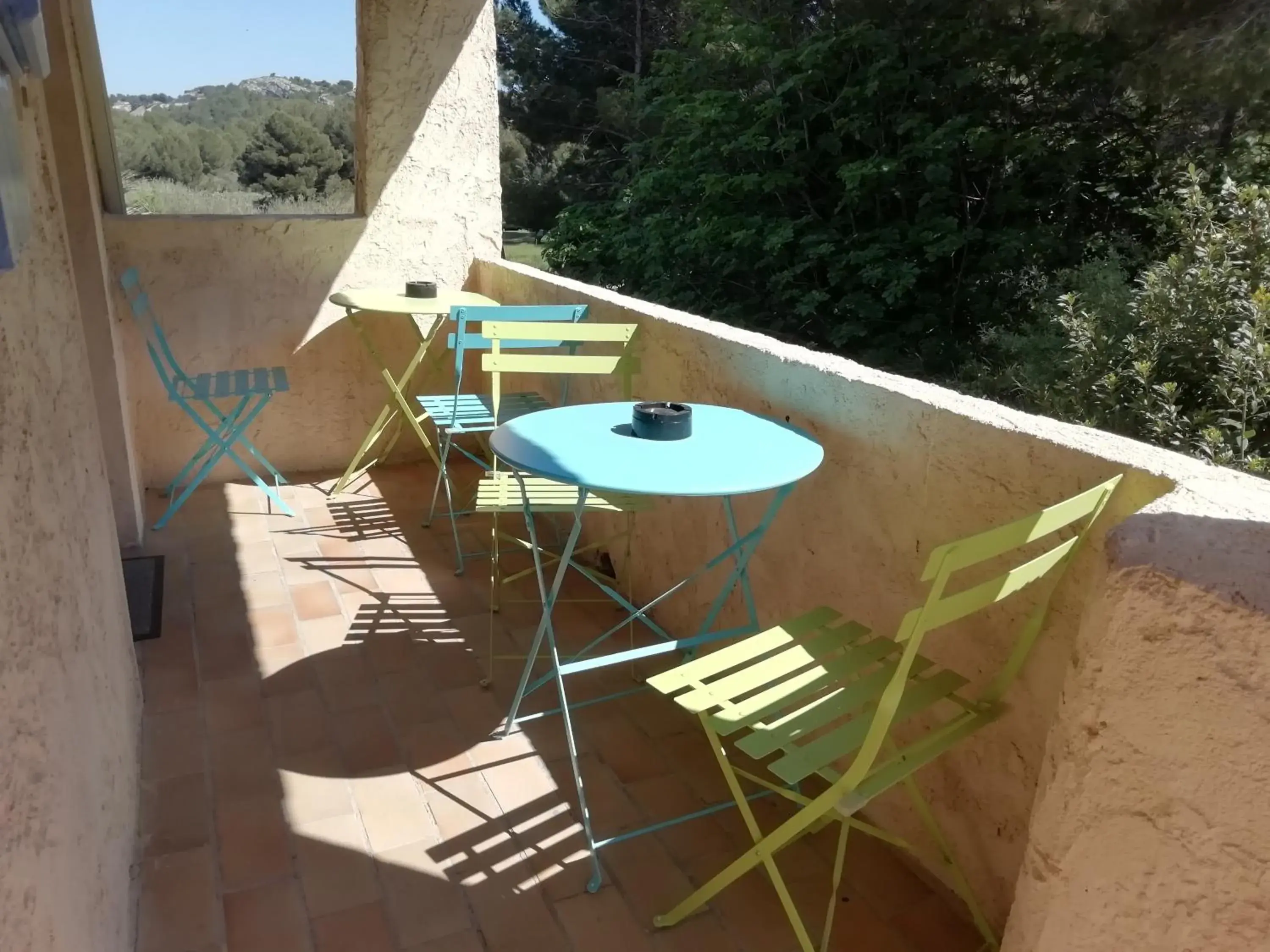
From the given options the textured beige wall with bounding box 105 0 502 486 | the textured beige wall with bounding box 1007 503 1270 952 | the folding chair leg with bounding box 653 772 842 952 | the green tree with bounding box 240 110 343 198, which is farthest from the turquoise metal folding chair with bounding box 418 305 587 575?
the green tree with bounding box 240 110 343 198

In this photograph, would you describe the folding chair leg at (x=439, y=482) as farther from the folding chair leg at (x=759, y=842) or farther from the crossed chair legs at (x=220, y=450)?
the folding chair leg at (x=759, y=842)

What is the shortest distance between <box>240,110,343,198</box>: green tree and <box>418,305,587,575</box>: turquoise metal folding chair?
4.49 metres

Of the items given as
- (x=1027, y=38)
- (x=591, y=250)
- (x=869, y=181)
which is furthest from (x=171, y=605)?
(x=591, y=250)

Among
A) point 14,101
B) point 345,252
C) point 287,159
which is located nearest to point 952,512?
point 14,101

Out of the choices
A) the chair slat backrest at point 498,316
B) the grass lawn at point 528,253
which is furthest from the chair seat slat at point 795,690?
the grass lawn at point 528,253

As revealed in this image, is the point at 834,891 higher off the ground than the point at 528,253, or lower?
higher

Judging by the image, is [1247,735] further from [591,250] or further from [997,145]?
[591,250]

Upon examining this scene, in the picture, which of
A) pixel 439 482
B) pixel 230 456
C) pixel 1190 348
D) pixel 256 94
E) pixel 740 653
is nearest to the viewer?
pixel 740 653

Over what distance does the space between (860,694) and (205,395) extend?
3.02 meters

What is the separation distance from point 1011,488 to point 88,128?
365 cm

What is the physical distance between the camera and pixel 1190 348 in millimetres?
4508

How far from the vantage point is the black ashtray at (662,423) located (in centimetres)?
206

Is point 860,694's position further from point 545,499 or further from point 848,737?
point 545,499

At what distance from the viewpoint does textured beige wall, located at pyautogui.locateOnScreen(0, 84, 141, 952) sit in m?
1.14
